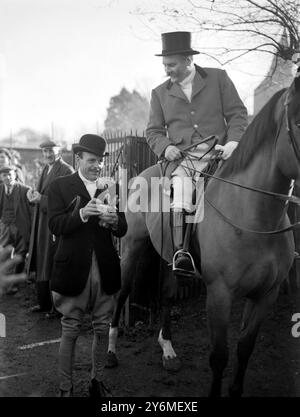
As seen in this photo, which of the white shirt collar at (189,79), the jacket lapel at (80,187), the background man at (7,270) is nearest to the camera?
the background man at (7,270)

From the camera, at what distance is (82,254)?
149 inches

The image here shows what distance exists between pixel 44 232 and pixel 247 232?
3.90 m

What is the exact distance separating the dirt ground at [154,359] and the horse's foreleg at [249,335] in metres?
0.25

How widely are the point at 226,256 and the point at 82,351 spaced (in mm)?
2410

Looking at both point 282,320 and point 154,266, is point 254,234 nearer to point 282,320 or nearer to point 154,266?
point 154,266

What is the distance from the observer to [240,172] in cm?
379

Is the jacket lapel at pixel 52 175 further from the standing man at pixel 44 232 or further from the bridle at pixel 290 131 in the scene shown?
the bridle at pixel 290 131

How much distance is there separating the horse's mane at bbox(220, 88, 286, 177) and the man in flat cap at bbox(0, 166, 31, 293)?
17.0 ft

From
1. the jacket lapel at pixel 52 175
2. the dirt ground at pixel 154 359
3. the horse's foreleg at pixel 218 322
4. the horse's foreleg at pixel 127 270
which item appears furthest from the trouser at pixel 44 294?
the horse's foreleg at pixel 218 322

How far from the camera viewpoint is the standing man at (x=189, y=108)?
4.40m

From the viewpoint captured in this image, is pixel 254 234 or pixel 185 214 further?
pixel 185 214

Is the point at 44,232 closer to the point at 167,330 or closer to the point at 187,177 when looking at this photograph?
the point at 167,330

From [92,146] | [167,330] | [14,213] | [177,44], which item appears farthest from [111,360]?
[14,213]
